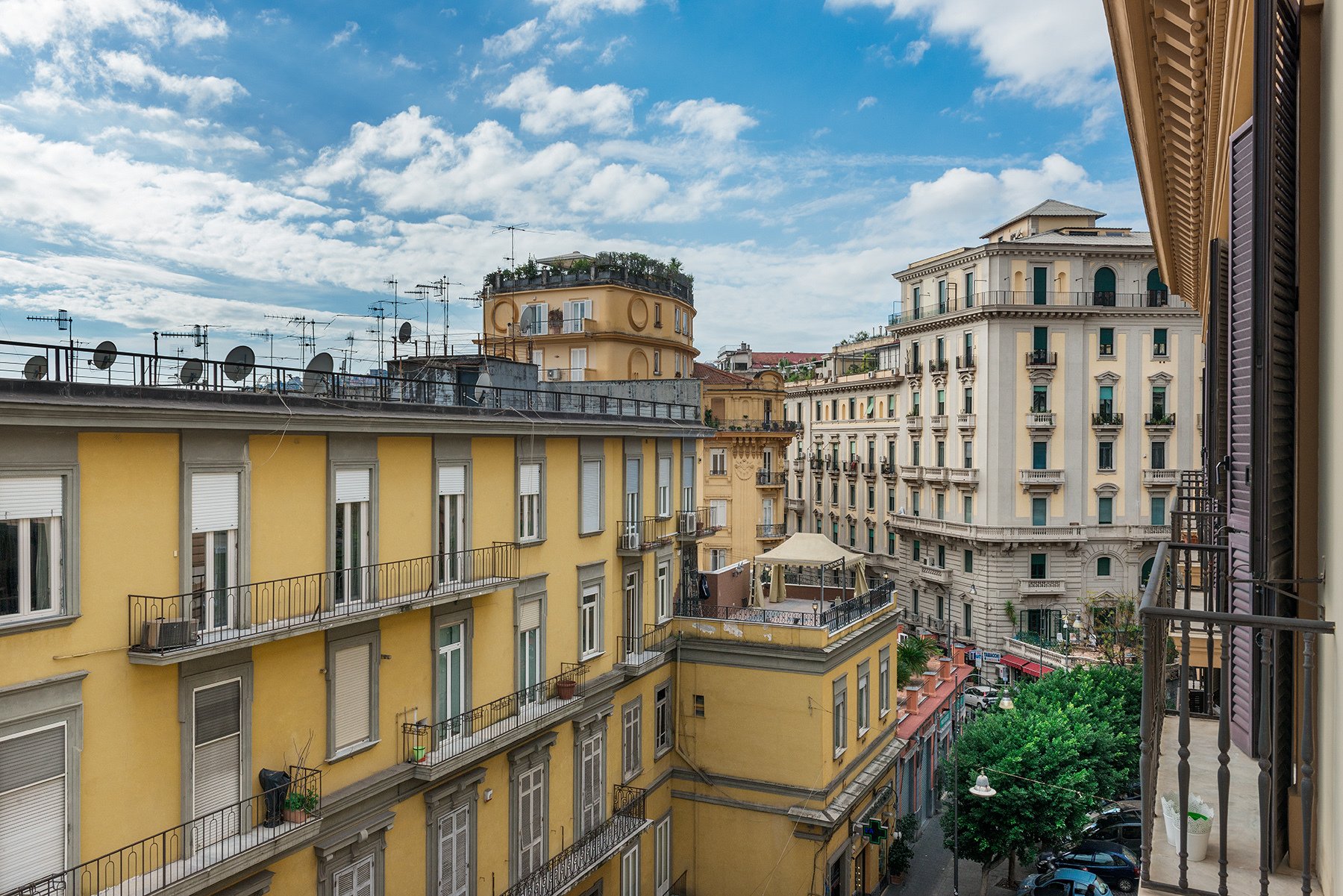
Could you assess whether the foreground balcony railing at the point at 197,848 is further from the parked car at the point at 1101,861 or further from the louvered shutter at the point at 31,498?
the parked car at the point at 1101,861

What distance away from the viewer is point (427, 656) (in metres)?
16.0

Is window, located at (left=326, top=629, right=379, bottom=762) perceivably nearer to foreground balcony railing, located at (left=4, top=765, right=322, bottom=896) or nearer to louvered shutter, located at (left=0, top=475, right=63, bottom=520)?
foreground balcony railing, located at (left=4, top=765, right=322, bottom=896)

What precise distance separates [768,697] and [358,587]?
12270mm

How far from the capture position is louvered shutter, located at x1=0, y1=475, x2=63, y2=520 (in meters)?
9.83

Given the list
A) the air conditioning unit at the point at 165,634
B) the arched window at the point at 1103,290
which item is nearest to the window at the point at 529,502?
the air conditioning unit at the point at 165,634

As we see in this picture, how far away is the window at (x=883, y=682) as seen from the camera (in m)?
27.2

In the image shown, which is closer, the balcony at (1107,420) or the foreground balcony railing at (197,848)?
the foreground balcony railing at (197,848)

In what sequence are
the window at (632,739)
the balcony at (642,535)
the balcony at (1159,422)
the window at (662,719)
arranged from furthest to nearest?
the balcony at (1159,422)
the window at (662,719)
the balcony at (642,535)
the window at (632,739)

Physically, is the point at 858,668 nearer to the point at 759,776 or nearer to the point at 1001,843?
the point at 759,776

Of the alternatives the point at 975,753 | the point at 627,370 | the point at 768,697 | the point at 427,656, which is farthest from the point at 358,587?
the point at 627,370

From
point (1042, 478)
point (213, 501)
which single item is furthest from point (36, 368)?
point (1042, 478)

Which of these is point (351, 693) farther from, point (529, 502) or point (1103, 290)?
point (1103, 290)

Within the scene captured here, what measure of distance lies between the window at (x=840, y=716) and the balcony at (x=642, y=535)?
5957mm

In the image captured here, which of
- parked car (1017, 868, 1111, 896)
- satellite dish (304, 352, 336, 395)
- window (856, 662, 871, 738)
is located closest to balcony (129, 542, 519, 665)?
satellite dish (304, 352, 336, 395)
